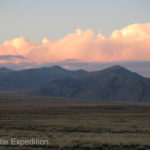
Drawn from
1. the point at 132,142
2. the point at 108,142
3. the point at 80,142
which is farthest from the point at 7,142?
the point at 132,142

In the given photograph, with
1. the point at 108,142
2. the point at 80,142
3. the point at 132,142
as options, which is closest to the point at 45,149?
the point at 80,142

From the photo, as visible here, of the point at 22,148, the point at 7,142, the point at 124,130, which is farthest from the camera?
the point at 124,130

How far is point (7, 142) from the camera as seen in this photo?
23125 mm

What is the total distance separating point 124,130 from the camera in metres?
33.6

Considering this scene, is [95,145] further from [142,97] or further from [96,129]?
[142,97]

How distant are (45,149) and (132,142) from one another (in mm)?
6842

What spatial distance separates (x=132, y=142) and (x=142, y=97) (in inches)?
7004

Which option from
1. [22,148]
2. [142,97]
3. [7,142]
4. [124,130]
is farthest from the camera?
[142,97]

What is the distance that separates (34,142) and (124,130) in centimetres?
1323

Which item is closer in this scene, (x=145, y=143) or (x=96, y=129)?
(x=145, y=143)

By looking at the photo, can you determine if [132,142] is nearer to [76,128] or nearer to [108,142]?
[108,142]

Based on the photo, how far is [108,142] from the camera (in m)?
23.4

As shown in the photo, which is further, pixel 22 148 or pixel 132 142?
pixel 132 142

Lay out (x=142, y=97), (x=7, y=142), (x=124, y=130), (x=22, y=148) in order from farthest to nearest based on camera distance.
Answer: (x=142, y=97) → (x=124, y=130) → (x=7, y=142) → (x=22, y=148)
